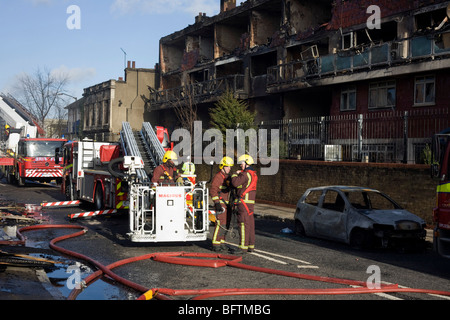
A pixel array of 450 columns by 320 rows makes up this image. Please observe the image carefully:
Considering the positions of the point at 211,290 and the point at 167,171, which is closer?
the point at 211,290

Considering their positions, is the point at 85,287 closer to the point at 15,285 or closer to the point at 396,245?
the point at 15,285

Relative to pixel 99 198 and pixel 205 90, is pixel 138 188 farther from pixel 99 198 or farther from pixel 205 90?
pixel 205 90

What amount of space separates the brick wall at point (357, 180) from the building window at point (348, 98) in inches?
314

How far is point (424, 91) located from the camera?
2325 cm

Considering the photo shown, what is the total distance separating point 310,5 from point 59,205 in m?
20.2

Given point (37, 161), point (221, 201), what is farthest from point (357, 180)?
point (37, 161)

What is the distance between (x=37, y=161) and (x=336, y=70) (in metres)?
16.5

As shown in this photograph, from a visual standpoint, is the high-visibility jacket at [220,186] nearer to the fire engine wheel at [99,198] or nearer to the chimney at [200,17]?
the fire engine wheel at [99,198]

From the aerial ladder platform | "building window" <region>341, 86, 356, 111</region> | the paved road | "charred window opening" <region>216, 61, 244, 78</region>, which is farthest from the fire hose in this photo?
"charred window opening" <region>216, 61, 244, 78</region>

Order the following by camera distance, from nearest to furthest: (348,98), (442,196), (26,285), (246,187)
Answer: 1. (26,285)
2. (442,196)
3. (246,187)
4. (348,98)

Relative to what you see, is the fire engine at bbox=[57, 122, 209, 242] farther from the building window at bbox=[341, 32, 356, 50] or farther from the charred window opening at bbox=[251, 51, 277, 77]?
the charred window opening at bbox=[251, 51, 277, 77]

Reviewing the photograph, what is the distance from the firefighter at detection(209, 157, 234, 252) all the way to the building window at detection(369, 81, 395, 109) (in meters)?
15.8

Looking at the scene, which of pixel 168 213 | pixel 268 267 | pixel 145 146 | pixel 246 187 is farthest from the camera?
pixel 145 146

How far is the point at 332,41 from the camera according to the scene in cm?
2759
